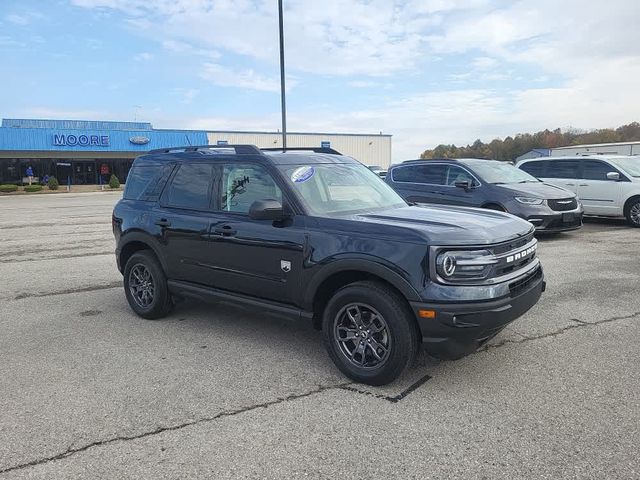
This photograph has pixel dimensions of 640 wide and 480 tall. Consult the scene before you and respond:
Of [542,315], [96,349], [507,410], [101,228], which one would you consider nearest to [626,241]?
[542,315]

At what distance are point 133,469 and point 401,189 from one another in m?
9.75

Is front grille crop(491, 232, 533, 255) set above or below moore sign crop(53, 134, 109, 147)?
below

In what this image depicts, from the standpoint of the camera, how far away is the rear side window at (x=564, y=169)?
44.0ft

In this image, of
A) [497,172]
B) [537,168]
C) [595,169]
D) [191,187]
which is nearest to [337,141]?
[537,168]

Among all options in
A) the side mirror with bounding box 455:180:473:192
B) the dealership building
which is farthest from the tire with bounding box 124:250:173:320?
the dealership building

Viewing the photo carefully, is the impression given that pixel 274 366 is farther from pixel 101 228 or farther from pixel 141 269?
pixel 101 228

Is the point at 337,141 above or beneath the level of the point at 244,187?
above

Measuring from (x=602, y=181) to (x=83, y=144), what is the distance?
152 ft

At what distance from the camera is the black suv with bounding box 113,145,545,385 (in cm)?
359

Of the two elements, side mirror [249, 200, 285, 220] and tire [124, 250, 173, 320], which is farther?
tire [124, 250, 173, 320]

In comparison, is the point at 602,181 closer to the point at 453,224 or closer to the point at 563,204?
the point at 563,204

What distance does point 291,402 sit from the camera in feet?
11.9

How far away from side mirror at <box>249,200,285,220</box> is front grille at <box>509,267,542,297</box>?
1.88 meters

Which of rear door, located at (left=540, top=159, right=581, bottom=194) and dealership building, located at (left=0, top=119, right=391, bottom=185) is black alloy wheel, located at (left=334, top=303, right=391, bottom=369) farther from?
dealership building, located at (left=0, top=119, right=391, bottom=185)
